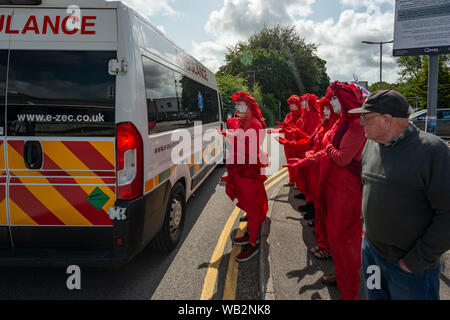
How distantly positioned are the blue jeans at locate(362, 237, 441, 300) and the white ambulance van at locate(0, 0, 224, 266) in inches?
81.8

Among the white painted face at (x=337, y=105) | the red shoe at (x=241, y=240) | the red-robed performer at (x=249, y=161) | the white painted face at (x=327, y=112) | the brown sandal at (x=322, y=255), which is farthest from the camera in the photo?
the red shoe at (x=241, y=240)

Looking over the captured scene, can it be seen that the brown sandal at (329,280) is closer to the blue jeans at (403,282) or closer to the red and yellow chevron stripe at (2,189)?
the blue jeans at (403,282)

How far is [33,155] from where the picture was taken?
266 cm

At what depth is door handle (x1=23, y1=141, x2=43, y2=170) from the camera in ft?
8.67

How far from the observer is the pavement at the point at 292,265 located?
9.11 ft

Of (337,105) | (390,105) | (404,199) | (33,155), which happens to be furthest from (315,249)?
(33,155)

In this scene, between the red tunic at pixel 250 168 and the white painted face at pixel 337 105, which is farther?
the red tunic at pixel 250 168

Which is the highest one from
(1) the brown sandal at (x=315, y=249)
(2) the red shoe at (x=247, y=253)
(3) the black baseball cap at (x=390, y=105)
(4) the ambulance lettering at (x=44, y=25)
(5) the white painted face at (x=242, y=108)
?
(4) the ambulance lettering at (x=44, y=25)

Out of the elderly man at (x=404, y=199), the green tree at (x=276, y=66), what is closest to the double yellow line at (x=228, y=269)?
the elderly man at (x=404, y=199)

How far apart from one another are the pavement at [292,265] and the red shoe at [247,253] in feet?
0.32

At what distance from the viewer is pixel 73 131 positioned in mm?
2652

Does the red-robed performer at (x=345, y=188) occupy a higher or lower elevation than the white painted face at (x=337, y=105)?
lower
